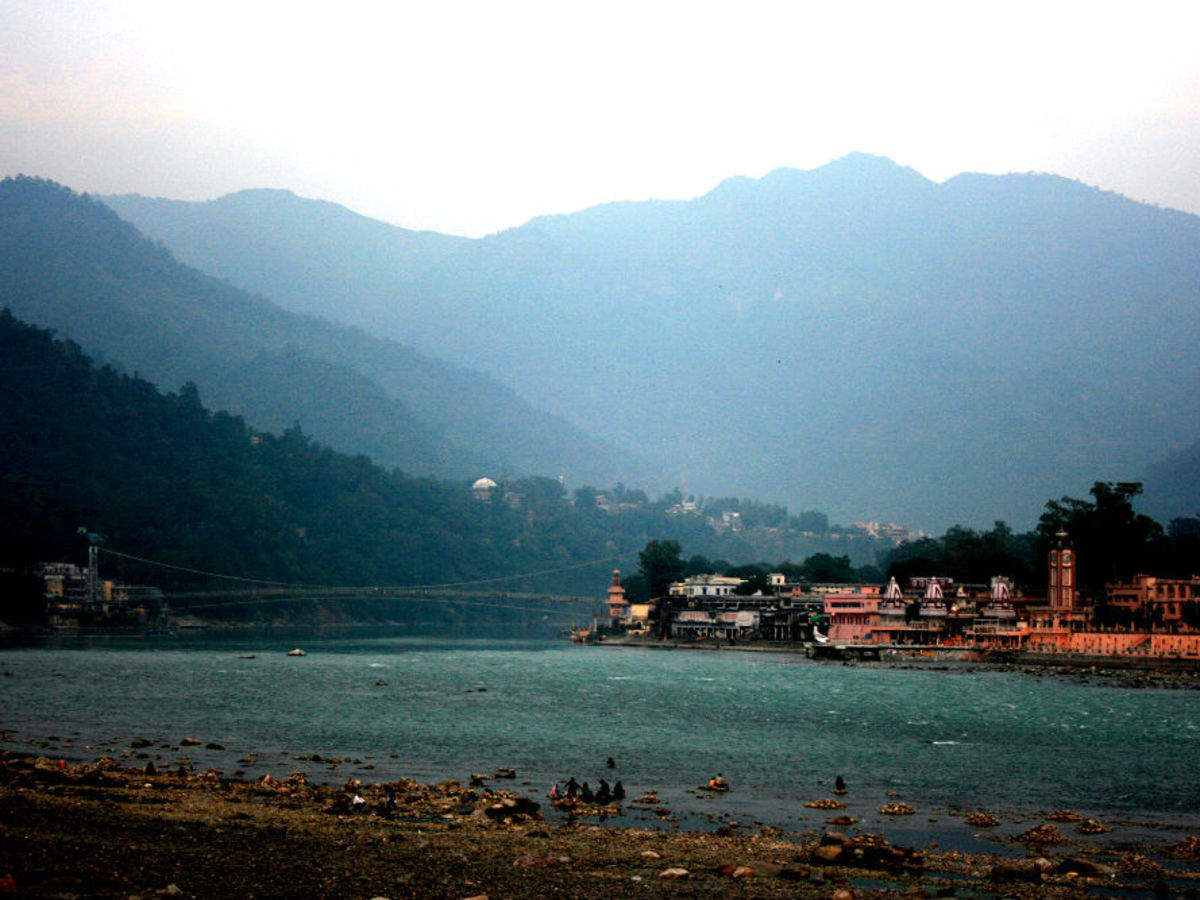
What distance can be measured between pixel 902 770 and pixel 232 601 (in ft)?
472

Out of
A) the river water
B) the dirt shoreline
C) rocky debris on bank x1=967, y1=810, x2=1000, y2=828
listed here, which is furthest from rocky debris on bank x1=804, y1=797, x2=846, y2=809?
the dirt shoreline

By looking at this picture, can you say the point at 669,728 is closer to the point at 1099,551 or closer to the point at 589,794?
the point at 589,794

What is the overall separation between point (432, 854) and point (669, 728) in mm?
28386

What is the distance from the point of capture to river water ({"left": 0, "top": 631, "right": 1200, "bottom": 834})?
35562mm

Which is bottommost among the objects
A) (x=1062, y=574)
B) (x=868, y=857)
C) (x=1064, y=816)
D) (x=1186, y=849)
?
(x=1064, y=816)

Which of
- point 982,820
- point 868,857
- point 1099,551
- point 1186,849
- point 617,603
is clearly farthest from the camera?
point 617,603

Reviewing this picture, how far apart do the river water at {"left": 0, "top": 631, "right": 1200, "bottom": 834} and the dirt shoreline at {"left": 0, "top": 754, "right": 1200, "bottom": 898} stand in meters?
4.05

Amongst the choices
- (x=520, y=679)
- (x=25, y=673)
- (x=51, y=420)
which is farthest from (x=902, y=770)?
(x=51, y=420)

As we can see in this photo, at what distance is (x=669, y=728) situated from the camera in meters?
51.1

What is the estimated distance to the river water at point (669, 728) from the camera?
35562 millimetres

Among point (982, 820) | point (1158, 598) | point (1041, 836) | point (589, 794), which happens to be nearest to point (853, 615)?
point (1158, 598)

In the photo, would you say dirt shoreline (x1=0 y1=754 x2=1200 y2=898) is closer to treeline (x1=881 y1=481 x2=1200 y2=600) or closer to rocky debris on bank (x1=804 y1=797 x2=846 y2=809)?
rocky debris on bank (x1=804 y1=797 x2=846 y2=809)

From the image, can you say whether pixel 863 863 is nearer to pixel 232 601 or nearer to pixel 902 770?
pixel 902 770

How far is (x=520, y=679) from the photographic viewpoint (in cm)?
7981
